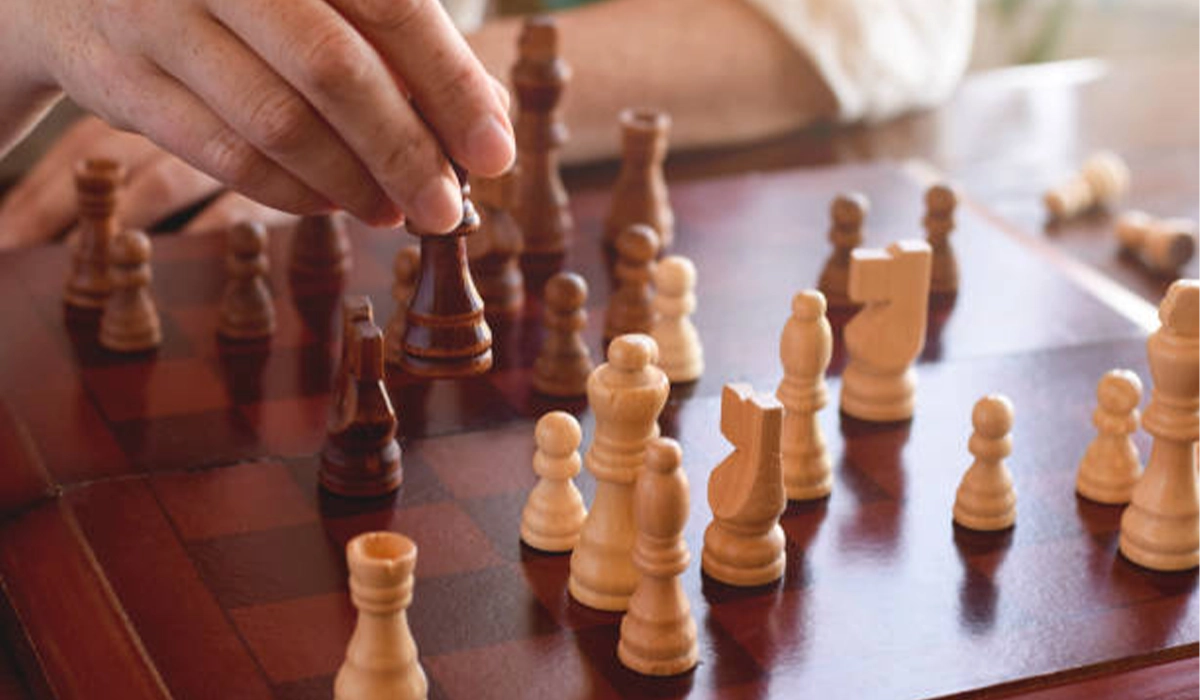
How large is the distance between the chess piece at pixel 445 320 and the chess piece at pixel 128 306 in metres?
0.47

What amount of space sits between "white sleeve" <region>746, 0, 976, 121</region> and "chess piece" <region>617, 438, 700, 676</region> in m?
1.63

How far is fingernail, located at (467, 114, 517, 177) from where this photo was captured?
1.16m

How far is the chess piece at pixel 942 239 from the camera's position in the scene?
1.86 meters

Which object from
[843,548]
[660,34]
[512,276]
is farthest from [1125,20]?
[843,548]

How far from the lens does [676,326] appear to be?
1627 mm

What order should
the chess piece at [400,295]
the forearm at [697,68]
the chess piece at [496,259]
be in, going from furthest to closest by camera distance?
the forearm at [697,68] → the chess piece at [496,259] → the chess piece at [400,295]

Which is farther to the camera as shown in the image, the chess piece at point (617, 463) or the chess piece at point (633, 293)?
the chess piece at point (633, 293)

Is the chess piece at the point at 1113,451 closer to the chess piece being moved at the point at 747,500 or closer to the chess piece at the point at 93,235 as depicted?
the chess piece being moved at the point at 747,500

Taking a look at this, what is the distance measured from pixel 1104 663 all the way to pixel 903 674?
0.47 ft

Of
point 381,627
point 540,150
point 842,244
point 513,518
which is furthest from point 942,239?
point 381,627

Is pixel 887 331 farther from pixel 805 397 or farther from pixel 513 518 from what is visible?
pixel 513 518

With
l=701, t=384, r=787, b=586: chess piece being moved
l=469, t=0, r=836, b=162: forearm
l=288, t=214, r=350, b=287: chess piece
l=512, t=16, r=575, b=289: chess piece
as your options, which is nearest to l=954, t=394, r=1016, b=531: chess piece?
l=701, t=384, r=787, b=586: chess piece being moved

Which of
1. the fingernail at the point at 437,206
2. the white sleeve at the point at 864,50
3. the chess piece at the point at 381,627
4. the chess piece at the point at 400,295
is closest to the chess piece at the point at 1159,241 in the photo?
the white sleeve at the point at 864,50

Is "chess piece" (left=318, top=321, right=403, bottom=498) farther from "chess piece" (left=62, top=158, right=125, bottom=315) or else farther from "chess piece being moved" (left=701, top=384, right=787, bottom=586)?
"chess piece" (left=62, top=158, right=125, bottom=315)
